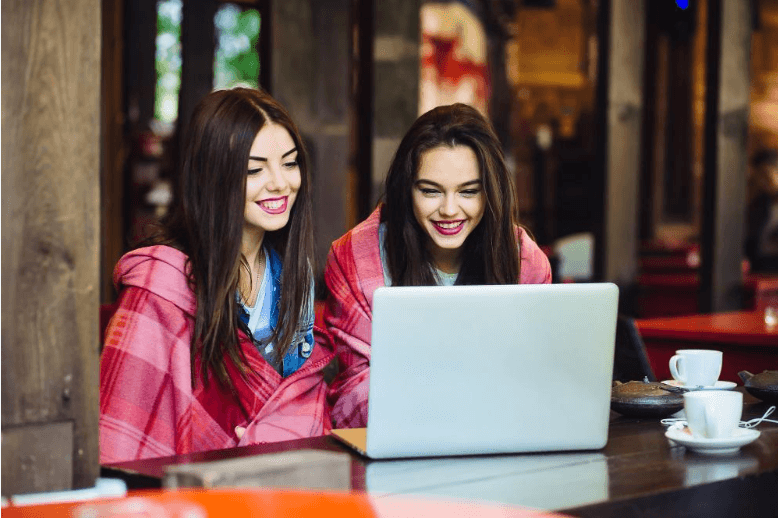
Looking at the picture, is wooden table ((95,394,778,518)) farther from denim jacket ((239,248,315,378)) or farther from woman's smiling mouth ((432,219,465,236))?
woman's smiling mouth ((432,219,465,236))

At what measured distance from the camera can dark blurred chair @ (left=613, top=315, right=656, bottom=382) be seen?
9.37ft

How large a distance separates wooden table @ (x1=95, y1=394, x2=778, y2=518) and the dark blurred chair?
1073 mm

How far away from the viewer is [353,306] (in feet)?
8.21

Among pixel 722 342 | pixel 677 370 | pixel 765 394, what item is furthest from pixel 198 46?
pixel 765 394

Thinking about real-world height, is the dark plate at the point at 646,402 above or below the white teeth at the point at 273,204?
below

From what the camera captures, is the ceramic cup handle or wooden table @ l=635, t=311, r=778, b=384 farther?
wooden table @ l=635, t=311, r=778, b=384

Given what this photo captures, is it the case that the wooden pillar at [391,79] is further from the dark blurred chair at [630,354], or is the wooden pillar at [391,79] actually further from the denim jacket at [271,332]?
the denim jacket at [271,332]

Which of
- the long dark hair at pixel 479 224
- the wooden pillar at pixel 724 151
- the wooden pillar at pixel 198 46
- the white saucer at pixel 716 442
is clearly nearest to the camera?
the white saucer at pixel 716 442

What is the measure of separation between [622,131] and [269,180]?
2.99 metres

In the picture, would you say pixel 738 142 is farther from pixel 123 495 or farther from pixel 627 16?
pixel 123 495

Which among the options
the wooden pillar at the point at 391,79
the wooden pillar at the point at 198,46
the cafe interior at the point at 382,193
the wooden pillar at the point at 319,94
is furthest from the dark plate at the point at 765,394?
the wooden pillar at the point at 198,46

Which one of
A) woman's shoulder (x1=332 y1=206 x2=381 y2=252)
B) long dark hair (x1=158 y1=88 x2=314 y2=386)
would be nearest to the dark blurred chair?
woman's shoulder (x1=332 y1=206 x2=381 y2=252)

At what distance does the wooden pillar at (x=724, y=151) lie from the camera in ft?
17.0

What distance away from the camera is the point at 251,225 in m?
2.36
